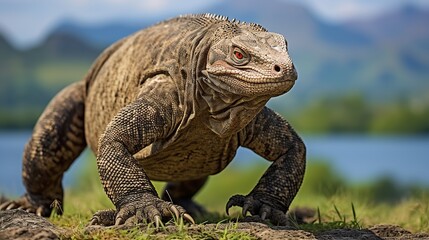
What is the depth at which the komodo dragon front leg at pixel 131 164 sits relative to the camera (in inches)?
281

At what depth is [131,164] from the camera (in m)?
7.69

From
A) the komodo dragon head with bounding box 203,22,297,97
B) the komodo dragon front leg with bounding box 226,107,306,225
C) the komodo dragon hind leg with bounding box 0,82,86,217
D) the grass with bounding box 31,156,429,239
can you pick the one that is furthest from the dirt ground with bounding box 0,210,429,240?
the komodo dragon hind leg with bounding box 0,82,86,217

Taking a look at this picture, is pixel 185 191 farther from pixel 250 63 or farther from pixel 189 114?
pixel 250 63

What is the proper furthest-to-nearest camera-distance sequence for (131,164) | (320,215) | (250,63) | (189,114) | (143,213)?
(320,215) < (189,114) < (131,164) < (250,63) < (143,213)

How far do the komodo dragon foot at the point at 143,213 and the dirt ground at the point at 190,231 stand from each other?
19cm

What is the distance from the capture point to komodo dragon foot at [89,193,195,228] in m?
6.97

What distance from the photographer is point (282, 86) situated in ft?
22.7

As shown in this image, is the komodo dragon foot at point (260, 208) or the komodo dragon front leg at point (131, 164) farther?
the komodo dragon foot at point (260, 208)

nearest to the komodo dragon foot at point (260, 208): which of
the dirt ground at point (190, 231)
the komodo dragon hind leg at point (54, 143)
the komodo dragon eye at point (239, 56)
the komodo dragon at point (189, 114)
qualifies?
the komodo dragon at point (189, 114)

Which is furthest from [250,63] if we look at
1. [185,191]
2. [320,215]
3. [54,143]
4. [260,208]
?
[185,191]

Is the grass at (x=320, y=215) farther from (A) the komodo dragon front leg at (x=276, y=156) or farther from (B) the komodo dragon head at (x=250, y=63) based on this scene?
(B) the komodo dragon head at (x=250, y=63)

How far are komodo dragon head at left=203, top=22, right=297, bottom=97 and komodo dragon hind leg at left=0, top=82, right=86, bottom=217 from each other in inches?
127

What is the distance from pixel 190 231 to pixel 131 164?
1.28 meters

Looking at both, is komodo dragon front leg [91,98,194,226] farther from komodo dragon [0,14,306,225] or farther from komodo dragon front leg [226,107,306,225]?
komodo dragon front leg [226,107,306,225]
